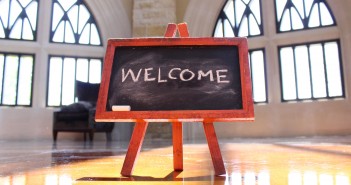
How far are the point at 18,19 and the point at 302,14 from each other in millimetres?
6185

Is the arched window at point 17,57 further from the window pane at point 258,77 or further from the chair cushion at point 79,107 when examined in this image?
the window pane at point 258,77

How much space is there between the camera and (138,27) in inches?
261

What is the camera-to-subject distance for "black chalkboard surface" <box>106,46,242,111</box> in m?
1.05

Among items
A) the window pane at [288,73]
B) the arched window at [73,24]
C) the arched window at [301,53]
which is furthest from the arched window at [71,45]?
the window pane at [288,73]

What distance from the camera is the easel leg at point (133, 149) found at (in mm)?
1036

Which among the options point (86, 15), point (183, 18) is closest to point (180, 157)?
point (183, 18)

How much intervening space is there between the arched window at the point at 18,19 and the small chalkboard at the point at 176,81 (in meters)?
6.80

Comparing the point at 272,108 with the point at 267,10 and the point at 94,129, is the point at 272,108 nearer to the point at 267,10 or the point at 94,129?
the point at 267,10

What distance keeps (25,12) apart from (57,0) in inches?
29.4

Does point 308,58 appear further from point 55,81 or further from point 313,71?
point 55,81

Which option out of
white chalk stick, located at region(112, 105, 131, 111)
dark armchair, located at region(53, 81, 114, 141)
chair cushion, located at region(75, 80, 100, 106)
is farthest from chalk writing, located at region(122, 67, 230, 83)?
chair cushion, located at region(75, 80, 100, 106)

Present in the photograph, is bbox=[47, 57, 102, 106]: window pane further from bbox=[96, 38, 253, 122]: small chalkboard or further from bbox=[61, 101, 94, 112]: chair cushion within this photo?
bbox=[96, 38, 253, 122]: small chalkboard

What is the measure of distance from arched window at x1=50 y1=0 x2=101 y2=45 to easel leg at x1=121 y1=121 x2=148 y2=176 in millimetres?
6660

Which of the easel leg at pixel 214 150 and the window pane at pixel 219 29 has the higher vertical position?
the window pane at pixel 219 29
